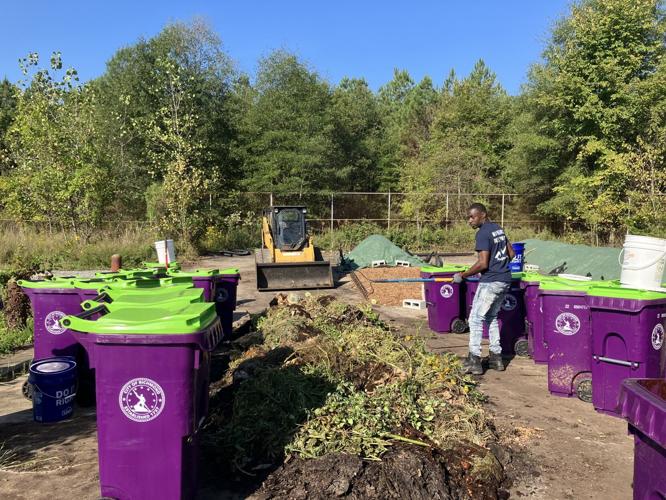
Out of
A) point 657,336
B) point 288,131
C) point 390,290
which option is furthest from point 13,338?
point 288,131

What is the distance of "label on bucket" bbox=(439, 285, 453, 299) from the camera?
7.50m

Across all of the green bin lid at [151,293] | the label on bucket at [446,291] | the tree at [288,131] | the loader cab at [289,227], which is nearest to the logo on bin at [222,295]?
the green bin lid at [151,293]

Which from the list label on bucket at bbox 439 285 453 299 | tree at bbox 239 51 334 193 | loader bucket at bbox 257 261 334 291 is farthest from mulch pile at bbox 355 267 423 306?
tree at bbox 239 51 334 193

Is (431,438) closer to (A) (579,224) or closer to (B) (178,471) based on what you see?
(B) (178,471)

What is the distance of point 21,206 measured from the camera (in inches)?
571

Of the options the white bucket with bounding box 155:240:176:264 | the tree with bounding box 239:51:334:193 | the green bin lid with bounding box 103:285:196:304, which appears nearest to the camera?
the green bin lid with bounding box 103:285:196:304

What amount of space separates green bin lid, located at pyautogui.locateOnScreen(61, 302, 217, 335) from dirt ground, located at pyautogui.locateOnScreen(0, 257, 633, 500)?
49.2 inches

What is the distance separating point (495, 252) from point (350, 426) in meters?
2.82

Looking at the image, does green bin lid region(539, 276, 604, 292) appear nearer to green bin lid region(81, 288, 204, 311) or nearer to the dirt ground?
the dirt ground

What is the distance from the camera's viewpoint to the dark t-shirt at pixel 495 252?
555 centimetres

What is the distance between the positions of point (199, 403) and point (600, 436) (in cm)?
331

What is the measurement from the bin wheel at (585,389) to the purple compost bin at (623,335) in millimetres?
321

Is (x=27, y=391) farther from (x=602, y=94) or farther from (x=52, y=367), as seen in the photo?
(x=602, y=94)

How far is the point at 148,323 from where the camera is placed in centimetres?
269
